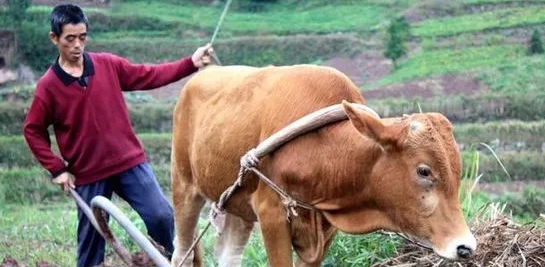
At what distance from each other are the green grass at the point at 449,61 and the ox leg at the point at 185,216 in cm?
784

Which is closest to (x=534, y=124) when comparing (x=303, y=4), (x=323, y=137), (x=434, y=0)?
(x=434, y=0)

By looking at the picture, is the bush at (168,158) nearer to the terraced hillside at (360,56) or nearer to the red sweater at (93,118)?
the terraced hillside at (360,56)

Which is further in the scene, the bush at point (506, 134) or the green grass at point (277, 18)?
the green grass at point (277, 18)

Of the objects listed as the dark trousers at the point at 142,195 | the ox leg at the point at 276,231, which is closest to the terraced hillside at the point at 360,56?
the dark trousers at the point at 142,195

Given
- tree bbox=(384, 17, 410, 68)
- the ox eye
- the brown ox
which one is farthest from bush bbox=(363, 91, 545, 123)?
the ox eye

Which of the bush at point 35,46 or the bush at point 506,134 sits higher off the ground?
the bush at point 35,46

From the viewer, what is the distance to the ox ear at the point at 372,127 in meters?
3.65

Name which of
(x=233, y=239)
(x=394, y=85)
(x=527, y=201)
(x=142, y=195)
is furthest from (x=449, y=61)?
(x=142, y=195)

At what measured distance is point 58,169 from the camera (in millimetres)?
5203

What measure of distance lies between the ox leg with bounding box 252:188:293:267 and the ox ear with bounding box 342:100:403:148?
657 mm

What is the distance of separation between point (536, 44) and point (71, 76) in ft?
27.4

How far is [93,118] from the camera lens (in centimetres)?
519

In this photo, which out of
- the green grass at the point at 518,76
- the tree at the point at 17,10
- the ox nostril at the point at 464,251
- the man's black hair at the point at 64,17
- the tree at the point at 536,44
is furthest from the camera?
the tree at the point at 17,10

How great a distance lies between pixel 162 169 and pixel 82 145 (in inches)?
290
